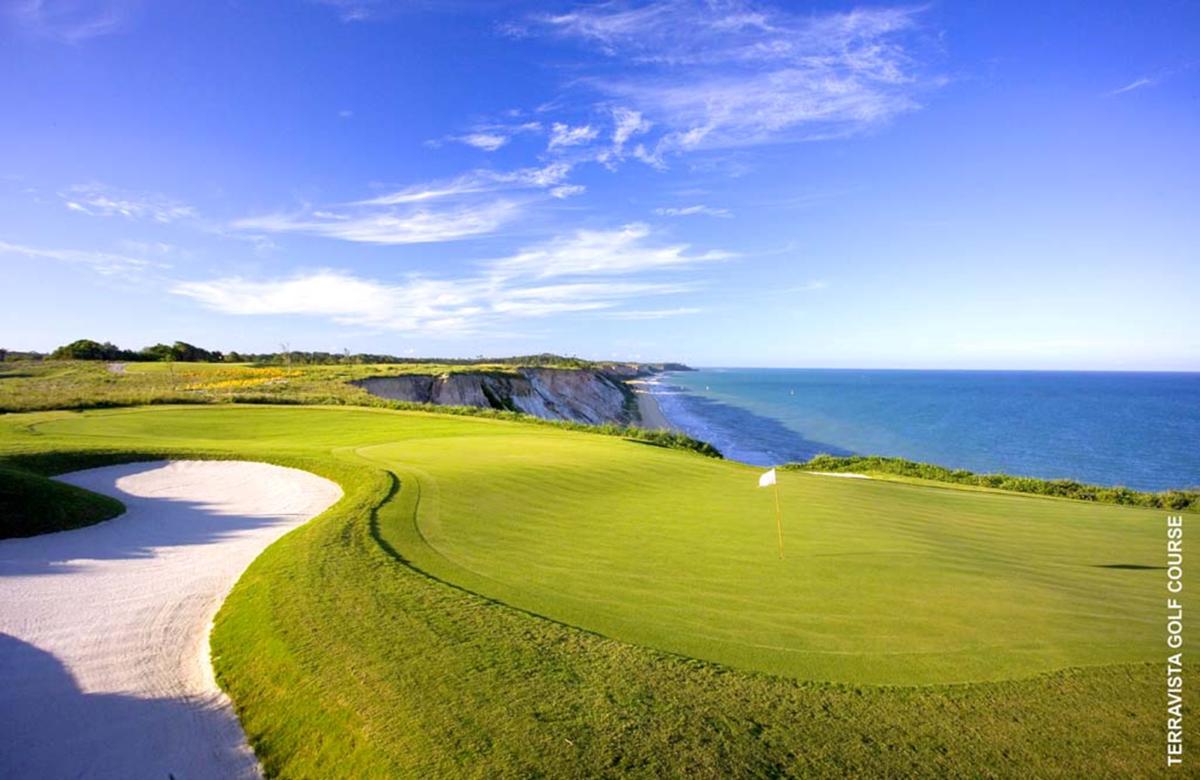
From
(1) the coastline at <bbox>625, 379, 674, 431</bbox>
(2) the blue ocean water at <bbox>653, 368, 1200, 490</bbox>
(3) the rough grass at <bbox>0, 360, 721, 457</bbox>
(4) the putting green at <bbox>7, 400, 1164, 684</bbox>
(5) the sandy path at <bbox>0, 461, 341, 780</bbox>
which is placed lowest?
(2) the blue ocean water at <bbox>653, 368, 1200, 490</bbox>

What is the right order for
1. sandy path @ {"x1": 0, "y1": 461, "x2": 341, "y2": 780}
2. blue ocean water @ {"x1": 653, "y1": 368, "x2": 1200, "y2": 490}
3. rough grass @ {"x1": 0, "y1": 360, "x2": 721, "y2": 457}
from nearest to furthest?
sandy path @ {"x1": 0, "y1": 461, "x2": 341, "y2": 780} → rough grass @ {"x1": 0, "y1": 360, "x2": 721, "y2": 457} → blue ocean water @ {"x1": 653, "y1": 368, "x2": 1200, "y2": 490}

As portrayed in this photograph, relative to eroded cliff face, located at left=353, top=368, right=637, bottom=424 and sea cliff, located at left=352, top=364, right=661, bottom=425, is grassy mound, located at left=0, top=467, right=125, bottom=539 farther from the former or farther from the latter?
sea cliff, located at left=352, top=364, right=661, bottom=425

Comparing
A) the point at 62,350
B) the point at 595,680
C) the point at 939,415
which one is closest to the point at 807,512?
the point at 595,680

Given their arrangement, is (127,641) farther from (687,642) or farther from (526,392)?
(526,392)

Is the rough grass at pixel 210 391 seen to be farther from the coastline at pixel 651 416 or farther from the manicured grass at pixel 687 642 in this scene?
the manicured grass at pixel 687 642

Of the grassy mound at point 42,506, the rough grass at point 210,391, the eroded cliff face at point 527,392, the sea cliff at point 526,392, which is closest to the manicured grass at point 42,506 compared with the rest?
the grassy mound at point 42,506

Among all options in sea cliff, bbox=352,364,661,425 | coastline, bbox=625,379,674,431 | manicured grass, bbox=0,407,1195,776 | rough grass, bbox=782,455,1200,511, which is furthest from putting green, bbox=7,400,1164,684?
coastline, bbox=625,379,674,431

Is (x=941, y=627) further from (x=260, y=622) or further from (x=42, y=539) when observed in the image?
(x=42, y=539)
